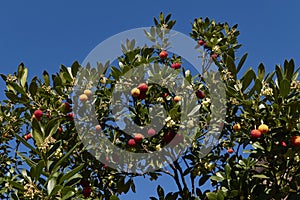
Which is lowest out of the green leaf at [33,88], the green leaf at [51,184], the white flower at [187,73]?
the green leaf at [51,184]

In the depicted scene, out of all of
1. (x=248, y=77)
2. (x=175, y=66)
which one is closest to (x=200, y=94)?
(x=175, y=66)

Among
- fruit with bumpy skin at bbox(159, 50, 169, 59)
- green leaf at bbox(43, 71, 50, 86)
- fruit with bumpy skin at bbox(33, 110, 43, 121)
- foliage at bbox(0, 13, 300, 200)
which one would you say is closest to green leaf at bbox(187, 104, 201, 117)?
foliage at bbox(0, 13, 300, 200)

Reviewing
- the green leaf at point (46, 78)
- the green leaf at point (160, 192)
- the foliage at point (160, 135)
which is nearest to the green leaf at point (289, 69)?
the foliage at point (160, 135)

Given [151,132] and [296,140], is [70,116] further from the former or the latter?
[296,140]

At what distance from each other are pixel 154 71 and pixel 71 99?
901 millimetres

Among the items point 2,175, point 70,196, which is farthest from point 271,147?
point 2,175

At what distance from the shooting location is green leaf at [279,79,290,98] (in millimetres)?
3445

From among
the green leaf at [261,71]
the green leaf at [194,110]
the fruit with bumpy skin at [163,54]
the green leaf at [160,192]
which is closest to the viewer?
the green leaf at [261,71]

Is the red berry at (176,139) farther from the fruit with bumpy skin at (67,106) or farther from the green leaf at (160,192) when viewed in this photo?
the fruit with bumpy skin at (67,106)

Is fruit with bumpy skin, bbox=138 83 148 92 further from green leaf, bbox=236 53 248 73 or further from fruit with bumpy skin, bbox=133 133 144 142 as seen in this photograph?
green leaf, bbox=236 53 248 73

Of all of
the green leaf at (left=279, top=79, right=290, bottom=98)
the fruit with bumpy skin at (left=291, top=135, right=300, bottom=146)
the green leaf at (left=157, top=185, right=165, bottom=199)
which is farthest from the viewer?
the green leaf at (left=157, top=185, right=165, bottom=199)

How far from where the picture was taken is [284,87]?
3.49 meters

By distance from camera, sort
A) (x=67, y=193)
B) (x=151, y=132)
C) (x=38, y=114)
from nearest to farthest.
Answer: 1. (x=67, y=193)
2. (x=38, y=114)
3. (x=151, y=132)

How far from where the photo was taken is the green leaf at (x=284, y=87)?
3.44 metres
